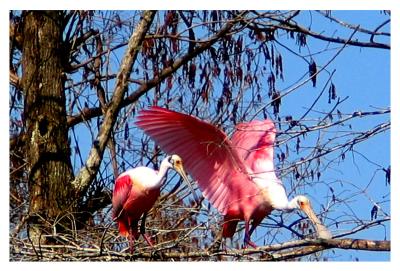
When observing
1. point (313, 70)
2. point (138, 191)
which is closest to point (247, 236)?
point (138, 191)

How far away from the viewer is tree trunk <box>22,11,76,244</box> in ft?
20.4

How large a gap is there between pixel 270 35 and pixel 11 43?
1.23 metres

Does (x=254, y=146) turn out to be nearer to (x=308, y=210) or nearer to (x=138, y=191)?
(x=308, y=210)

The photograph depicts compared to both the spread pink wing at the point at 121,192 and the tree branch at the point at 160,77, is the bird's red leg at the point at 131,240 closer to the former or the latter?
the spread pink wing at the point at 121,192

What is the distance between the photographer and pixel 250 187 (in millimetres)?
6008

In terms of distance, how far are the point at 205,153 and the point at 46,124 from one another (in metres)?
0.80

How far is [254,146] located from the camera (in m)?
5.92

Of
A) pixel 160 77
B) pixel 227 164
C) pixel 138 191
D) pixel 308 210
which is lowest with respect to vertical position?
pixel 308 210

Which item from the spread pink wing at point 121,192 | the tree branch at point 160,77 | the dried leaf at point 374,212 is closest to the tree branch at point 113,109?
the tree branch at point 160,77

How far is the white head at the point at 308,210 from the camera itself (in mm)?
5648

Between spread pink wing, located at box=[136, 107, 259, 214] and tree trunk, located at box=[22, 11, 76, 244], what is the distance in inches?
20.5

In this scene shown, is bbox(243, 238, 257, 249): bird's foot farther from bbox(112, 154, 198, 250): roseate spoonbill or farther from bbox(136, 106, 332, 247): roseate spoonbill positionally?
bbox(112, 154, 198, 250): roseate spoonbill

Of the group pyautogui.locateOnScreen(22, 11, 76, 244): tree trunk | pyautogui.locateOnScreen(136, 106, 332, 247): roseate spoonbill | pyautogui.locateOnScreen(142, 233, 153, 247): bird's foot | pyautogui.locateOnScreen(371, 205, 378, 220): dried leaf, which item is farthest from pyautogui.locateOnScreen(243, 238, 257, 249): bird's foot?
pyautogui.locateOnScreen(22, 11, 76, 244): tree trunk
